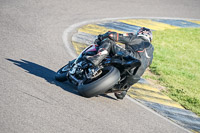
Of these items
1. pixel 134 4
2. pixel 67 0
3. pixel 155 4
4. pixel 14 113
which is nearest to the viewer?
pixel 14 113

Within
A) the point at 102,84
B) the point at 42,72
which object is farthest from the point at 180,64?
the point at 102,84

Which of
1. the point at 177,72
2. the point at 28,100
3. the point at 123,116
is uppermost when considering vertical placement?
the point at 28,100

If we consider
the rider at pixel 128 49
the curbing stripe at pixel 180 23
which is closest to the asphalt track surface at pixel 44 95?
the rider at pixel 128 49

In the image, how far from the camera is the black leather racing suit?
5.89 meters

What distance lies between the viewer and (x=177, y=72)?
9.27 metres

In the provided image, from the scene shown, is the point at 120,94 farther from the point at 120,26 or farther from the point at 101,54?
A: the point at 120,26

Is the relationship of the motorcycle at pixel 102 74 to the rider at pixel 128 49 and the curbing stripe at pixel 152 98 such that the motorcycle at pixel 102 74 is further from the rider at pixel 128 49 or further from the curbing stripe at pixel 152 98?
the curbing stripe at pixel 152 98

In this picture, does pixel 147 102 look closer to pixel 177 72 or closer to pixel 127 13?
pixel 177 72

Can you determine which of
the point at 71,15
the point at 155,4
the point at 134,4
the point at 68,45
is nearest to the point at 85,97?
the point at 68,45

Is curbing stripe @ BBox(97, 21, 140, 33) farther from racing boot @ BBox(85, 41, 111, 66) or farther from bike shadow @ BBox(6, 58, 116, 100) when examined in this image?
racing boot @ BBox(85, 41, 111, 66)

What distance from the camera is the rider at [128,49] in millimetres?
5895

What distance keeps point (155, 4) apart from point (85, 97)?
37.6 feet

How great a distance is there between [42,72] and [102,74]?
4.93ft

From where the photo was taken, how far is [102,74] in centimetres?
593
